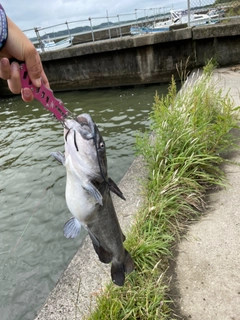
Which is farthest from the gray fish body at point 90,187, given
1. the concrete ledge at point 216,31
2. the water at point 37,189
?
the concrete ledge at point 216,31

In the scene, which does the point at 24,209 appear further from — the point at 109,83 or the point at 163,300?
the point at 109,83

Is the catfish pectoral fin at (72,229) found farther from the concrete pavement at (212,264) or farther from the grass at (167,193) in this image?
the concrete pavement at (212,264)

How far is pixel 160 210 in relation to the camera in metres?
3.31

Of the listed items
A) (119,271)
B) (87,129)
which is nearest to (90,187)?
(87,129)

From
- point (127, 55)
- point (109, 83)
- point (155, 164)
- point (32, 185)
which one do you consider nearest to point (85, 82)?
point (109, 83)

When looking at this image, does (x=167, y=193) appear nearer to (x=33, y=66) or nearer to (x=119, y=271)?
(x=119, y=271)

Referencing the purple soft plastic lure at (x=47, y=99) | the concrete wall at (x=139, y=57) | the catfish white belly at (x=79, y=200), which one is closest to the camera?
the purple soft plastic lure at (x=47, y=99)

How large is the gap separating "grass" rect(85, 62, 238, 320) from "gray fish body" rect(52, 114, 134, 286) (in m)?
0.27

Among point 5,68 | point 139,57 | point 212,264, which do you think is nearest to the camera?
point 5,68

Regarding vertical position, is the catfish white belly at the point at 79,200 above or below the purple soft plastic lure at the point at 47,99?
below

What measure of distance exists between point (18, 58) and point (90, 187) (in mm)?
832

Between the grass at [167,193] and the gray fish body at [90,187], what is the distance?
27cm

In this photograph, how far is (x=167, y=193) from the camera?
3.59 meters

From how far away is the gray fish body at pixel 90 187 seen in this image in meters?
1.66
